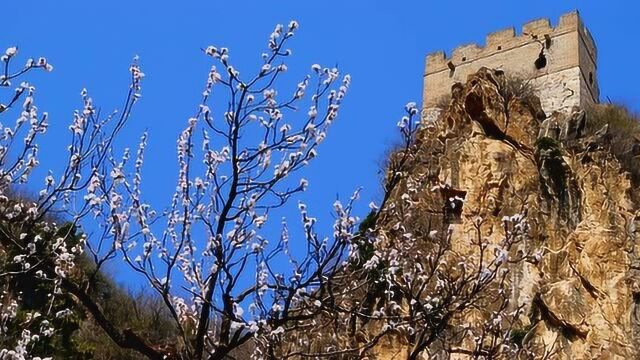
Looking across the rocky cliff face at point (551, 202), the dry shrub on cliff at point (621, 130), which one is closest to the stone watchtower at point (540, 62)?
the dry shrub on cliff at point (621, 130)

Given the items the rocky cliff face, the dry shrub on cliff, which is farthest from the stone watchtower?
the rocky cliff face

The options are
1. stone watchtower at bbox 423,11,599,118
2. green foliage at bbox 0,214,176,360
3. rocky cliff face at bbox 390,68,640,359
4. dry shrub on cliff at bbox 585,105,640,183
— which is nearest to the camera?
green foliage at bbox 0,214,176,360

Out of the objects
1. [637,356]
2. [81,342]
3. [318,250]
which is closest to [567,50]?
[637,356]

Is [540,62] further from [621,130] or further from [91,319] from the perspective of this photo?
[91,319]

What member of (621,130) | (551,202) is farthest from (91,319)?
(621,130)

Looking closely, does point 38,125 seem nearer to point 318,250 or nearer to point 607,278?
point 318,250

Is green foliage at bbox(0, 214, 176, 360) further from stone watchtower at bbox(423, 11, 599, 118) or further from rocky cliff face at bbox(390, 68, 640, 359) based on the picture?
stone watchtower at bbox(423, 11, 599, 118)

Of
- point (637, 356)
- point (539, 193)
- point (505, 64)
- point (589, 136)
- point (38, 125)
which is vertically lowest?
point (38, 125)

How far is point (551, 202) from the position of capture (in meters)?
20.8

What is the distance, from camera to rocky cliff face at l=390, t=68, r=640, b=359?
19141mm

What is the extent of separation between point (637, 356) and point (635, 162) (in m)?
4.93

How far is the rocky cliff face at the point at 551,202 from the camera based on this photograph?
19141mm

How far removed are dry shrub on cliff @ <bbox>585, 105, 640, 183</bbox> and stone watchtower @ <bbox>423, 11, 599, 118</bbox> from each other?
1.14 metres

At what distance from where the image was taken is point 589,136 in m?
21.9
